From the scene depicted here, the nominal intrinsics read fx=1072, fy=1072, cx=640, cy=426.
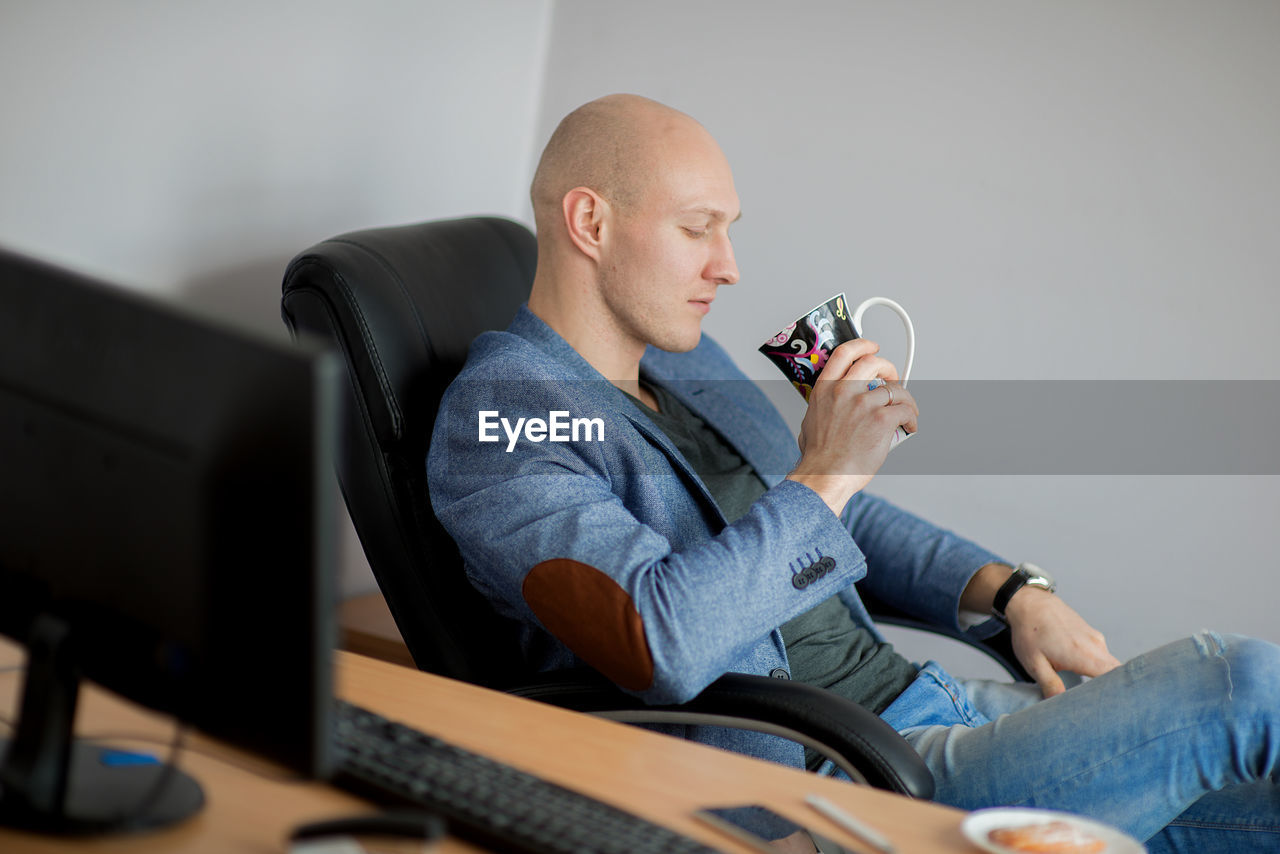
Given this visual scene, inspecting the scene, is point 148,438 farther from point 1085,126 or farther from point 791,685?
point 1085,126

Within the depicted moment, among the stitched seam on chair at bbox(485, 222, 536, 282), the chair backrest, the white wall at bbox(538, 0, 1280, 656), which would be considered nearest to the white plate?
the chair backrest

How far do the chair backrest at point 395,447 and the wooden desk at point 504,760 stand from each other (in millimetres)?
302

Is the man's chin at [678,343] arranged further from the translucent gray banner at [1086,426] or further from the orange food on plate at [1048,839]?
the orange food on plate at [1048,839]

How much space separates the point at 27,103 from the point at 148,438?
0.91m

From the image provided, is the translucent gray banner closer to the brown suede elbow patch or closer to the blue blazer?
the blue blazer

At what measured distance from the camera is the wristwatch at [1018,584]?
58.2 inches

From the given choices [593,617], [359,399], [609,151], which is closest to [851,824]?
[593,617]

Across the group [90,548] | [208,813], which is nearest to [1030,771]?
[208,813]

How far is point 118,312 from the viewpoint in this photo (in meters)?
0.62

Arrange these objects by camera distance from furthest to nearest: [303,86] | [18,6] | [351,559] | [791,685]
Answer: [351,559] < [303,86] < [18,6] < [791,685]

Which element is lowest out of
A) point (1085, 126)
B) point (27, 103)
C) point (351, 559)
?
point (351, 559)

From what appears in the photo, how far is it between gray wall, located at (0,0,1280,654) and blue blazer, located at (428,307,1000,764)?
55 cm

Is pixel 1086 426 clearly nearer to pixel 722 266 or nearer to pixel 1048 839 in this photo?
pixel 722 266

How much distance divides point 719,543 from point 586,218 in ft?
1.85
